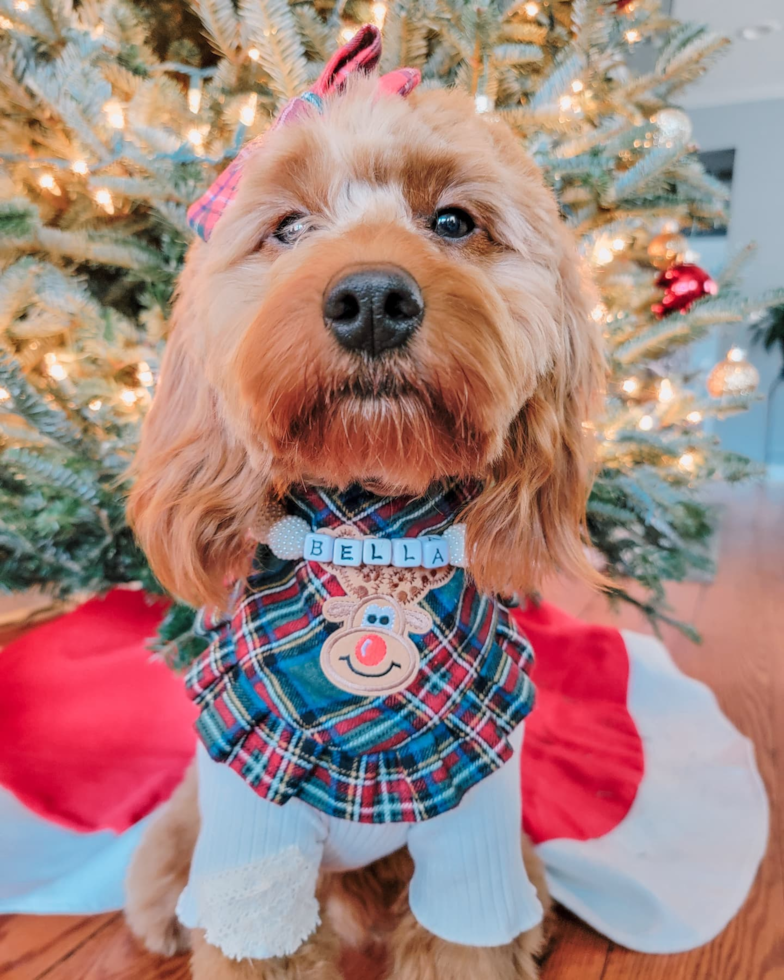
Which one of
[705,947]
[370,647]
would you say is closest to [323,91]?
[370,647]

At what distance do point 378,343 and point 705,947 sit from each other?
3.08ft

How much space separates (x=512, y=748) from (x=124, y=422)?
98 cm

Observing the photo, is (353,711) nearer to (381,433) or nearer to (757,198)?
(381,433)

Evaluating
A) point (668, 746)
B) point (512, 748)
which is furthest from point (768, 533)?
point (512, 748)

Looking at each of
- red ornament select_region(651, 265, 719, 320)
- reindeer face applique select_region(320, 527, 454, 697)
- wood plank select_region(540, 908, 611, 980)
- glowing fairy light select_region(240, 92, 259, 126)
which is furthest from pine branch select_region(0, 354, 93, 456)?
red ornament select_region(651, 265, 719, 320)

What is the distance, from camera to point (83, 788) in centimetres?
118

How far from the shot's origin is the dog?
60cm

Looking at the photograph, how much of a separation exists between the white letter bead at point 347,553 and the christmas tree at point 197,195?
64cm

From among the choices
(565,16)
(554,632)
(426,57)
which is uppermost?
(565,16)

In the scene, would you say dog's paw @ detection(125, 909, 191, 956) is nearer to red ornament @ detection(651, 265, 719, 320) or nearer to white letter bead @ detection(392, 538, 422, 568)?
white letter bead @ detection(392, 538, 422, 568)

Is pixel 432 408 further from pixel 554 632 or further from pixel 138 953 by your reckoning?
pixel 554 632

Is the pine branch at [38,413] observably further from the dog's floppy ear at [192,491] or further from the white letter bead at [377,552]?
the white letter bead at [377,552]

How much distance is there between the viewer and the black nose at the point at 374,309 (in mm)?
565

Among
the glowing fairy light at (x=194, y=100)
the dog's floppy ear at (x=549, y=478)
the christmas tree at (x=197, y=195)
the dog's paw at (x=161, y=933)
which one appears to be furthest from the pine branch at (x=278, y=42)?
the dog's paw at (x=161, y=933)
